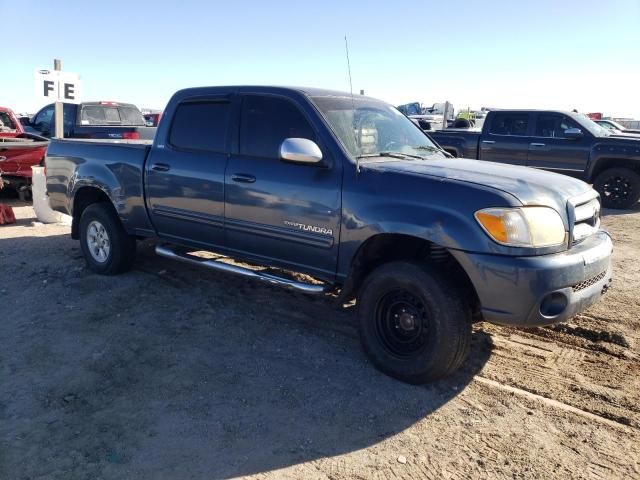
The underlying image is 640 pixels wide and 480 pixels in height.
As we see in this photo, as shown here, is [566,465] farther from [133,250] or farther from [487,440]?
[133,250]

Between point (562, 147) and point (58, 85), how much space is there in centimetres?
940

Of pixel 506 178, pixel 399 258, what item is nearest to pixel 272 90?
pixel 399 258

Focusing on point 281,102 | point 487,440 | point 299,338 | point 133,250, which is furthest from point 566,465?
point 133,250

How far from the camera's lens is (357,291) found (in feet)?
13.1

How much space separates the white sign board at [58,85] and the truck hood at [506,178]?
23.9 ft

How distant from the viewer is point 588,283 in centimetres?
342

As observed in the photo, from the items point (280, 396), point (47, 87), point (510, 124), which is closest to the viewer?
point (280, 396)

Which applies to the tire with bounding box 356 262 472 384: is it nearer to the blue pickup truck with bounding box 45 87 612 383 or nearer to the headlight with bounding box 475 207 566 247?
the blue pickup truck with bounding box 45 87 612 383

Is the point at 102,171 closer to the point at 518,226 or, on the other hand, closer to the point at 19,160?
the point at 518,226

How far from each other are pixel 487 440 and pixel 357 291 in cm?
138

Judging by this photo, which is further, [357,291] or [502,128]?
[502,128]

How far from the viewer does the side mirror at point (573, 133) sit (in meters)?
10.5

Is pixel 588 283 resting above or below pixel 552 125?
below

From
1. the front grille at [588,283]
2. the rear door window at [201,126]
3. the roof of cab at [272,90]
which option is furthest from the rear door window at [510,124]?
the front grille at [588,283]
